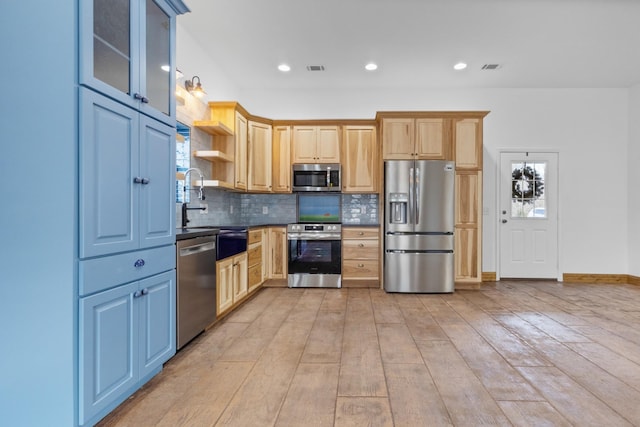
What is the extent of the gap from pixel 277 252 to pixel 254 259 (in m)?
0.55

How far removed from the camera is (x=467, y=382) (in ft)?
6.65

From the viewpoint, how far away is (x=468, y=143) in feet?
14.9

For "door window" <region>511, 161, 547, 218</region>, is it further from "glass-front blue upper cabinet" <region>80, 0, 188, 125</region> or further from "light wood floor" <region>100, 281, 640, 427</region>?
"glass-front blue upper cabinet" <region>80, 0, 188, 125</region>

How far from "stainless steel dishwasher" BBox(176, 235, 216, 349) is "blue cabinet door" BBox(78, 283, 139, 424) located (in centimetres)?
55

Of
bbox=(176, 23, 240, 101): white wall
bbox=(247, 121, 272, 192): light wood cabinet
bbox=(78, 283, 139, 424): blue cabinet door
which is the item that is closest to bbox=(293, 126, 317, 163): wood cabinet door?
bbox=(247, 121, 272, 192): light wood cabinet

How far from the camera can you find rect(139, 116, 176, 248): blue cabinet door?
1859 mm

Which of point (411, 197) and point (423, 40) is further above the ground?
point (423, 40)

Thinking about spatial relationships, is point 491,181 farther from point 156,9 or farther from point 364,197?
point 156,9

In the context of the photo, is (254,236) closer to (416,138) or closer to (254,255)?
(254,255)

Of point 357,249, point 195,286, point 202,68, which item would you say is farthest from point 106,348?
point 357,249

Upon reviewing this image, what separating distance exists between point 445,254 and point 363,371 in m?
2.67

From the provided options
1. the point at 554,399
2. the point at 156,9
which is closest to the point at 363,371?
the point at 554,399

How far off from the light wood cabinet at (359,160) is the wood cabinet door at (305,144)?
1.42 feet

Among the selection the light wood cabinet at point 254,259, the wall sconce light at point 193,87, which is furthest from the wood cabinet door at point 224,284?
the wall sconce light at point 193,87
